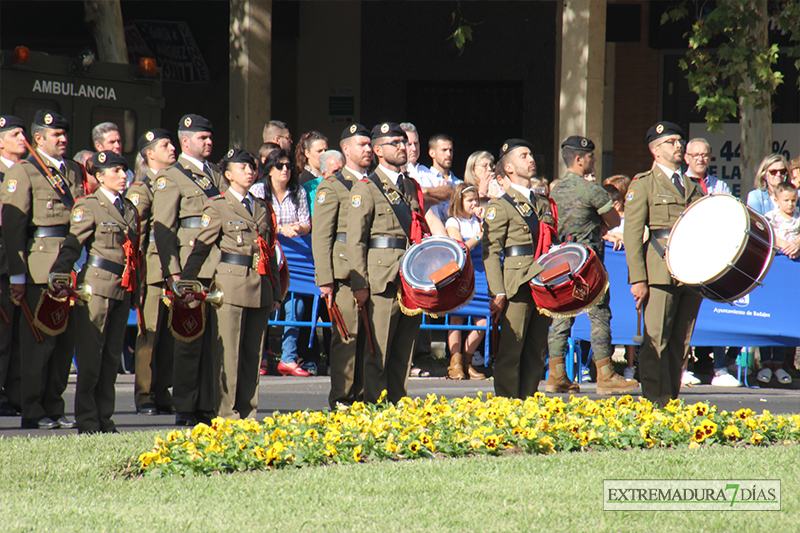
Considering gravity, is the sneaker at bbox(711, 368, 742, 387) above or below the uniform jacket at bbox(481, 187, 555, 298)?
below

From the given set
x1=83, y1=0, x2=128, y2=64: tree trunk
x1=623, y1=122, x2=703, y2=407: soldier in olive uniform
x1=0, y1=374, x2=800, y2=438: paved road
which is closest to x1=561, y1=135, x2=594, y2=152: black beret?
x1=623, y1=122, x2=703, y2=407: soldier in olive uniform

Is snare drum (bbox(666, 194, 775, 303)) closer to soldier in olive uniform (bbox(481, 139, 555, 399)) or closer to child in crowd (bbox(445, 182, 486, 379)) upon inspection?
soldier in olive uniform (bbox(481, 139, 555, 399))

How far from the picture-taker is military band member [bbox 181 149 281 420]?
22.8 ft

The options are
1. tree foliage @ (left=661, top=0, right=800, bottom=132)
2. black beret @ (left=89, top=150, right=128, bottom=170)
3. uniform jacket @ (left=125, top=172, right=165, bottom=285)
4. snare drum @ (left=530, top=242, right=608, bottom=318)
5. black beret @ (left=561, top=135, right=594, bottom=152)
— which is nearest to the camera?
snare drum @ (left=530, top=242, right=608, bottom=318)

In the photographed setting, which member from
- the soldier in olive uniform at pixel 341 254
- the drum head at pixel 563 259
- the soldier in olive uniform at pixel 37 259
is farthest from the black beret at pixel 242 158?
the drum head at pixel 563 259

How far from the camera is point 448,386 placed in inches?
368

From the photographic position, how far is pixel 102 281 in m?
6.76

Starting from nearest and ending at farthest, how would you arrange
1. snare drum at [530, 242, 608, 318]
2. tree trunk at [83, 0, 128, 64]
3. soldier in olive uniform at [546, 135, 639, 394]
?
1. snare drum at [530, 242, 608, 318]
2. soldier in olive uniform at [546, 135, 639, 394]
3. tree trunk at [83, 0, 128, 64]

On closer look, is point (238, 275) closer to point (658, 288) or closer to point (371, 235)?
point (371, 235)

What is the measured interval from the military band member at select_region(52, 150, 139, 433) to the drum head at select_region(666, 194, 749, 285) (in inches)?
139

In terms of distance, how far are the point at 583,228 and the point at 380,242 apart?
2.32 metres

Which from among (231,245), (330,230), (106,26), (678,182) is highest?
(106,26)

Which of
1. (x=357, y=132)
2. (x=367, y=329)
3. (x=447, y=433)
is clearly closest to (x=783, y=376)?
(x=367, y=329)

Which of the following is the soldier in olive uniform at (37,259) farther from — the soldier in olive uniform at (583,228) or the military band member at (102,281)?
the soldier in olive uniform at (583,228)
